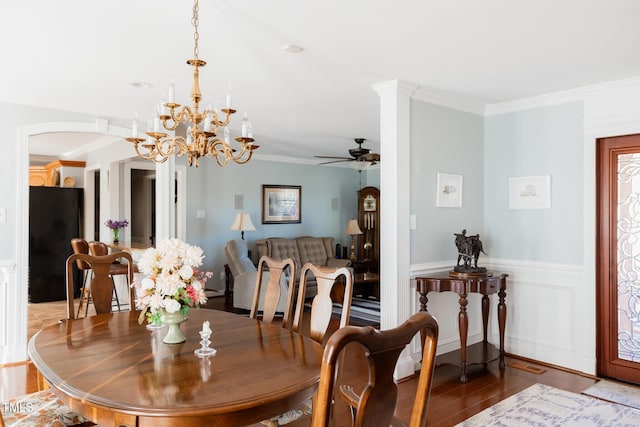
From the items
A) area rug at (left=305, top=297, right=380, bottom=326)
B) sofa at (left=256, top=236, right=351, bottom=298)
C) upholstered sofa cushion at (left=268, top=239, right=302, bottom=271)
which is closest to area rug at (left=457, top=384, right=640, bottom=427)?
area rug at (left=305, top=297, right=380, bottom=326)

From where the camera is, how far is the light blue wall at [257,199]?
24.5 ft

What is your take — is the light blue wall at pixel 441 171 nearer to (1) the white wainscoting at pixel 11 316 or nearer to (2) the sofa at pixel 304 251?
(2) the sofa at pixel 304 251

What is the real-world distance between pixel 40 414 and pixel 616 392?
3.78m

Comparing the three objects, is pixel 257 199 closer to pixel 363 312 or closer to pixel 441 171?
pixel 363 312

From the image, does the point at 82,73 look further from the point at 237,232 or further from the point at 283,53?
the point at 237,232

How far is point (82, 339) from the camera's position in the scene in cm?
226

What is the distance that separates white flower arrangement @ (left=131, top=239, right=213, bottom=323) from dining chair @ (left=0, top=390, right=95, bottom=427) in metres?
0.52

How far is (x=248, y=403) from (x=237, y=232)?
647 cm

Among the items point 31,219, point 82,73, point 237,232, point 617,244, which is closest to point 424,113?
point 617,244

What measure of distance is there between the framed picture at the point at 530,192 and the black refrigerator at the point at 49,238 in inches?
254

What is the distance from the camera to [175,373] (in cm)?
177

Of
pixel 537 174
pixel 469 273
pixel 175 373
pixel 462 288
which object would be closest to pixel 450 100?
pixel 537 174

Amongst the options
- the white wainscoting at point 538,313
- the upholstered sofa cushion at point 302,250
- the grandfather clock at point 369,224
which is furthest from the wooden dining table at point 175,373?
the grandfather clock at point 369,224

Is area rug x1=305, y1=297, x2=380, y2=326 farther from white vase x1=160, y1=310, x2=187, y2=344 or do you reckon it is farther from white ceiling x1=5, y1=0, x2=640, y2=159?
white vase x1=160, y1=310, x2=187, y2=344
